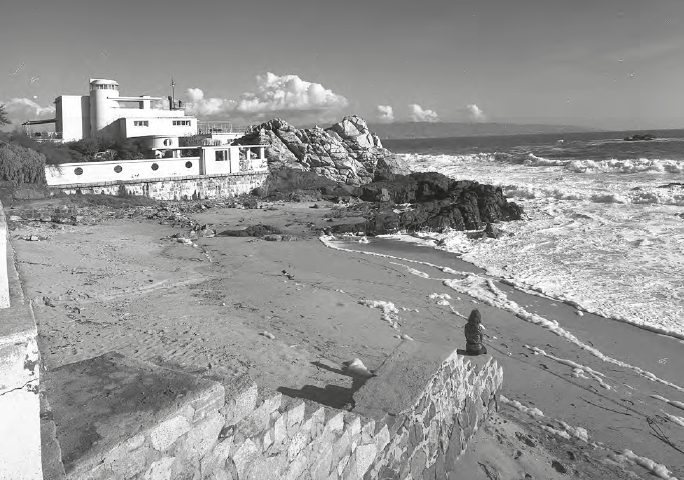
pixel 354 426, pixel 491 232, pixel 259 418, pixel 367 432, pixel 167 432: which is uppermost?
pixel 167 432

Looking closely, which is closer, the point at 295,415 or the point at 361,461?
the point at 295,415

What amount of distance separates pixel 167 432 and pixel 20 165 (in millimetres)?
31260

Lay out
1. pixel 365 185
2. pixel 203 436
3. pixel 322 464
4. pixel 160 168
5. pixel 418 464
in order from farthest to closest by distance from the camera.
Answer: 1. pixel 365 185
2. pixel 160 168
3. pixel 418 464
4. pixel 322 464
5. pixel 203 436

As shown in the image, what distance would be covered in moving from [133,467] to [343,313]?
9.46m

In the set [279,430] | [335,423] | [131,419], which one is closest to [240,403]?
[279,430]

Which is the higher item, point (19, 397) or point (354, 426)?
point (19, 397)

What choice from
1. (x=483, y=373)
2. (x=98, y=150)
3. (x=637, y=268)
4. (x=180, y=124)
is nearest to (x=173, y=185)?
(x=98, y=150)

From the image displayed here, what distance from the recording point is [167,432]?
3385 mm

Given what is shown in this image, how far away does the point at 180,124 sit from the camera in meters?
43.1

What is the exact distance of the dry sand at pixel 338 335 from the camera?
7707 mm

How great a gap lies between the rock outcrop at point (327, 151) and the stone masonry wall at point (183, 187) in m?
3.32

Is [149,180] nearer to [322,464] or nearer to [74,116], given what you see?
[74,116]

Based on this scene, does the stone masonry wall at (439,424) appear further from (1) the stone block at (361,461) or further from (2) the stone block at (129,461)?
(2) the stone block at (129,461)

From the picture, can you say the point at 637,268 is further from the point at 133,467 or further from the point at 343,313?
the point at 133,467
